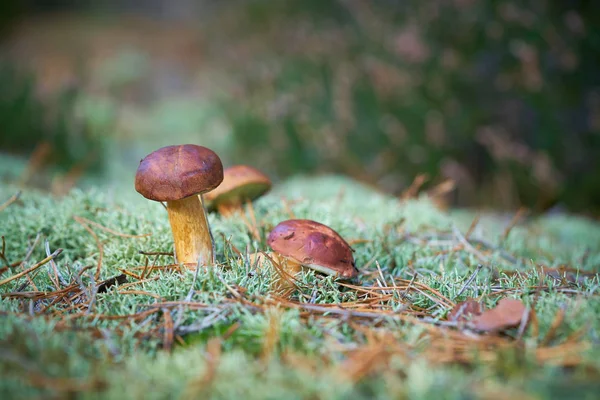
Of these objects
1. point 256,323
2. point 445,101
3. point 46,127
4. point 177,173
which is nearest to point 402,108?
point 445,101

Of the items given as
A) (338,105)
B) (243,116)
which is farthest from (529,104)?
(243,116)

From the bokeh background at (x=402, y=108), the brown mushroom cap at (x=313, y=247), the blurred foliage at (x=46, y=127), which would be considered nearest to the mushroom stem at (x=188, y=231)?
the brown mushroom cap at (x=313, y=247)

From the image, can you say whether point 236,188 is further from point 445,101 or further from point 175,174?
point 445,101

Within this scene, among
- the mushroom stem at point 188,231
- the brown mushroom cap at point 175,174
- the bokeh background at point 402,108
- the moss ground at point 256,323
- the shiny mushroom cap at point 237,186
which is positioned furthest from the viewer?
the bokeh background at point 402,108

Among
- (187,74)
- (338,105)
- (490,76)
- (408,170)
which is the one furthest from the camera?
(187,74)

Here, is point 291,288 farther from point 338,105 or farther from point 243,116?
point 243,116

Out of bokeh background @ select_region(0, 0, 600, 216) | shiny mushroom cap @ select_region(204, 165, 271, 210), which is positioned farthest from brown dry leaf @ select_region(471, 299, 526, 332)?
bokeh background @ select_region(0, 0, 600, 216)

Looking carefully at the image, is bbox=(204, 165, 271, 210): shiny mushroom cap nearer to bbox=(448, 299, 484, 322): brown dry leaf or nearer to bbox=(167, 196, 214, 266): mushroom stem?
bbox=(167, 196, 214, 266): mushroom stem

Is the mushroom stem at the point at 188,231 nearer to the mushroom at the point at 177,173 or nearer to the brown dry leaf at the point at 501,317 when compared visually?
the mushroom at the point at 177,173
